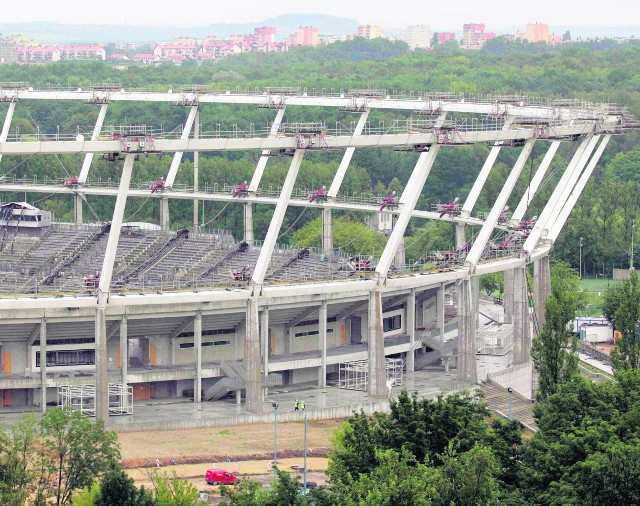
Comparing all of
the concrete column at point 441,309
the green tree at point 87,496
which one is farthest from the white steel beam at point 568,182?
the green tree at point 87,496

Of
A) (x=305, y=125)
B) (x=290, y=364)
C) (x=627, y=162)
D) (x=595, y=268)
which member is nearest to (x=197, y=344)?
(x=290, y=364)

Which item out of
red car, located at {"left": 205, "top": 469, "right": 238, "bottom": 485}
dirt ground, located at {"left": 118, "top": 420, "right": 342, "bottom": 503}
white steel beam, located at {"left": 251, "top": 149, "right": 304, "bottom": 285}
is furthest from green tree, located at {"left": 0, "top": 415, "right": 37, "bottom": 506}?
white steel beam, located at {"left": 251, "top": 149, "right": 304, "bottom": 285}

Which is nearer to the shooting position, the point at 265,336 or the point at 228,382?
the point at 228,382

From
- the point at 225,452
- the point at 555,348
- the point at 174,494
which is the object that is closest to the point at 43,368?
the point at 225,452

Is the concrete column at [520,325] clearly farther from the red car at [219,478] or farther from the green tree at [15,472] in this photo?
the green tree at [15,472]

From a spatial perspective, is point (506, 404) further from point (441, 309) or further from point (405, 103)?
point (405, 103)

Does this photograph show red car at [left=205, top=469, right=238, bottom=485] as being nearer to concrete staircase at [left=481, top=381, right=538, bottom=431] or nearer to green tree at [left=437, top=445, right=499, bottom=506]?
green tree at [left=437, top=445, right=499, bottom=506]
